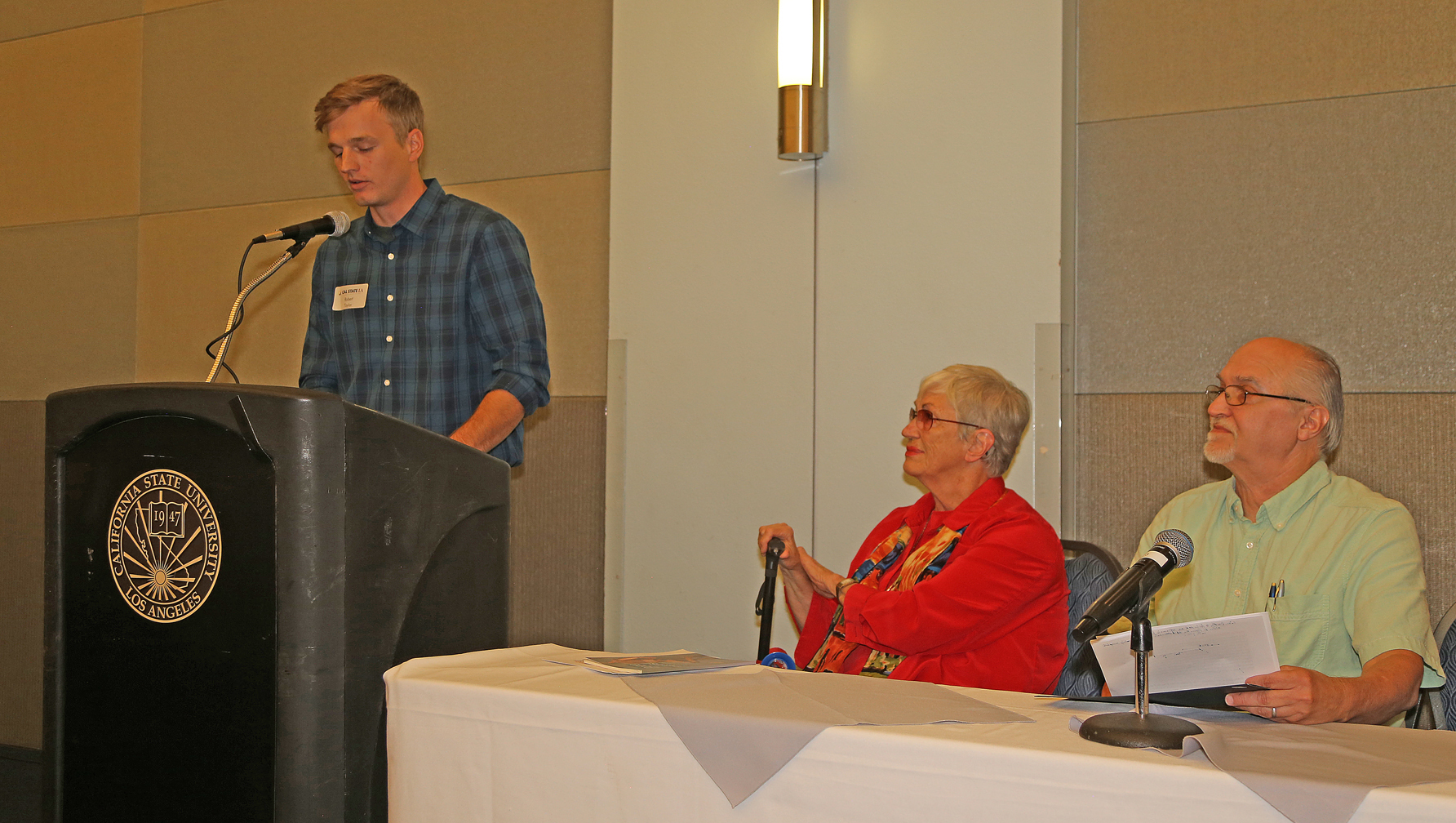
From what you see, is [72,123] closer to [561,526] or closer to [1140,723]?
[561,526]

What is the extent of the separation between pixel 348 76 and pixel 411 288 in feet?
5.73

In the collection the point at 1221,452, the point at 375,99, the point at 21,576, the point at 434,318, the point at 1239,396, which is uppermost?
the point at 375,99

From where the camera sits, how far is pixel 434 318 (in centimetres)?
244

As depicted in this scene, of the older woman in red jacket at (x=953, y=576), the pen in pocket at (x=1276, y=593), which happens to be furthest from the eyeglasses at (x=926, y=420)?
the pen in pocket at (x=1276, y=593)

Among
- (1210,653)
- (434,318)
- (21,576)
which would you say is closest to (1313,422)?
(1210,653)

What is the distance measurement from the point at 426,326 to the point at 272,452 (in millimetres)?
1206

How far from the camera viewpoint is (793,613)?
2.49m

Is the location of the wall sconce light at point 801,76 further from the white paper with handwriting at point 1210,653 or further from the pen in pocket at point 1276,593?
the white paper with handwriting at point 1210,653

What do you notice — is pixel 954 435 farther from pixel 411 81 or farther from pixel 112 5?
pixel 112 5

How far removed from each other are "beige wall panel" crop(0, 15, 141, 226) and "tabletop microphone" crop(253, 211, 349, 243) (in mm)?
2724

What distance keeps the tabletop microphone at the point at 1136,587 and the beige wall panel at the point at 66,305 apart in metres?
3.83

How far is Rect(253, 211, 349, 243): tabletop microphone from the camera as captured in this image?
1.87m

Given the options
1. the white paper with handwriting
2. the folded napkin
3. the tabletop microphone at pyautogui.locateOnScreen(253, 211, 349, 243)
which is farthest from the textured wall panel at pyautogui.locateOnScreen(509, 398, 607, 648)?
the white paper with handwriting

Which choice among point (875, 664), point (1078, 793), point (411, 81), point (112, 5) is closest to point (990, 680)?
point (875, 664)
